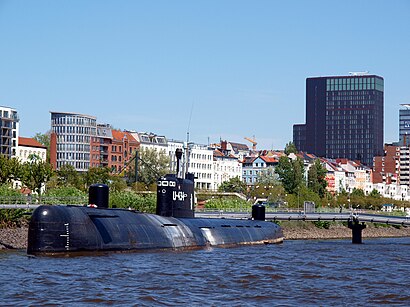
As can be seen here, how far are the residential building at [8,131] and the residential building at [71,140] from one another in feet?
51.2

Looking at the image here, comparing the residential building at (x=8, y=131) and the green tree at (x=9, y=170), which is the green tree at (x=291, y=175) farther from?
the green tree at (x=9, y=170)

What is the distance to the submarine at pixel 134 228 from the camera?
47.5 m

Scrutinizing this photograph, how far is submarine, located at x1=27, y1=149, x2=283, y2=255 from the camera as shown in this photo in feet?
156

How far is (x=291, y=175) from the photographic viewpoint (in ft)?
564

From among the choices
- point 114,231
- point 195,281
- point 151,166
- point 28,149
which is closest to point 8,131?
point 28,149

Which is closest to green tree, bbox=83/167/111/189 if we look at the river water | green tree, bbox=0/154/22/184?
green tree, bbox=0/154/22/184

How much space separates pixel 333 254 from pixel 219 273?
20940mm

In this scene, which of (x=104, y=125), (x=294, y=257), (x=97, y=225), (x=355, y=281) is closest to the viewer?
(x=355, y=281)

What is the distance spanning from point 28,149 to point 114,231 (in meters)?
129

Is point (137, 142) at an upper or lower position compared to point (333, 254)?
upper

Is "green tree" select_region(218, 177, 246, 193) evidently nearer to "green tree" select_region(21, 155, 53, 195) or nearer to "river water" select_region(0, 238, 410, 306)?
"green tree" select_region(21, 155, 53, 195)

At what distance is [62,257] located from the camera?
47.1 meters

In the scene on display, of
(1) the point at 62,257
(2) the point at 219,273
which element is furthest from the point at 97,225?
(2) the point at 219,273

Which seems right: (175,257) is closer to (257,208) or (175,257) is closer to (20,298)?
(20,298)
